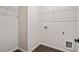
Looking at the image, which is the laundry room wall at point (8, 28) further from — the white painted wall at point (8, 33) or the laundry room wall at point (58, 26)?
the laundry room wall at point (58, 26)

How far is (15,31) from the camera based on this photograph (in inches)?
36.1

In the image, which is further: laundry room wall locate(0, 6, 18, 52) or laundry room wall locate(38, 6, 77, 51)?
laundry room wall locate(38, 6, 77, 51)

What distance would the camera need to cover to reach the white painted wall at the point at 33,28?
909 mm

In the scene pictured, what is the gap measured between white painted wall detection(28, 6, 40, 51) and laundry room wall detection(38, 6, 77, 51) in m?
A: 0.06

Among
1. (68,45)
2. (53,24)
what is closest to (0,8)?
(53,24)

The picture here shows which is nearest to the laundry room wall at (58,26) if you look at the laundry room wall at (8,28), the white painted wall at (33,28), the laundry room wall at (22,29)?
the white painted wall at (33,28)

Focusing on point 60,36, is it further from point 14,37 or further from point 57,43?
point 14,37

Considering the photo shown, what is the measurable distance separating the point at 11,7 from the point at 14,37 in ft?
1.12

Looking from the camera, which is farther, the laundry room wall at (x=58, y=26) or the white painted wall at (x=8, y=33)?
the laundry room wall at (x=58, y=26)

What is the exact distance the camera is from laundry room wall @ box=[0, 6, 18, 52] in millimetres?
830

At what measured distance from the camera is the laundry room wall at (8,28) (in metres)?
0.83

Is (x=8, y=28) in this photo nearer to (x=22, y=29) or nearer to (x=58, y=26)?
(x=22, y=29)

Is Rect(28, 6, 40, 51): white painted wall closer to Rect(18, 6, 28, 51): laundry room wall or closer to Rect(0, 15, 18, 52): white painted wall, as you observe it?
Rect(18, 6, 28, 51): laundry room wall

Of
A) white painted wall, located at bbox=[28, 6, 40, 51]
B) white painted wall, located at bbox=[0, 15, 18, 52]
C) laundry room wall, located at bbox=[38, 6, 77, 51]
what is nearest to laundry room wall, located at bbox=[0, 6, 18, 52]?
white painted wall, located at bbox=[0, 15, 18, 52]
